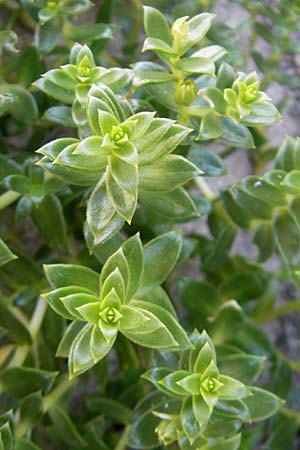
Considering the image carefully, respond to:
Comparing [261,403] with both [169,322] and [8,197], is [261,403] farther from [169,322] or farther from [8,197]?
[8,197]

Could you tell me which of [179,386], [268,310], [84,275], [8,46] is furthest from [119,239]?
[268,310]

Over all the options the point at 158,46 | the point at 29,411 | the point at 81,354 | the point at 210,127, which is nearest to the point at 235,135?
the point at 210,127

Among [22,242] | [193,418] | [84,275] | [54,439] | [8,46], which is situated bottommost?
[54,439]

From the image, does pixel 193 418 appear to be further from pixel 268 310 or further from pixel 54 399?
pixel 268 310

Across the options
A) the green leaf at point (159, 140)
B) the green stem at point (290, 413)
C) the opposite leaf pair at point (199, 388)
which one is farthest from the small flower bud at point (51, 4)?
the green stem at point (290, 413)

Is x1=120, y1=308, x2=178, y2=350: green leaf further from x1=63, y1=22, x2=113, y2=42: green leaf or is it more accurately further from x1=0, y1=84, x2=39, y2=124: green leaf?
x1=63, y1=22, x2=113, y2=42: green leaf

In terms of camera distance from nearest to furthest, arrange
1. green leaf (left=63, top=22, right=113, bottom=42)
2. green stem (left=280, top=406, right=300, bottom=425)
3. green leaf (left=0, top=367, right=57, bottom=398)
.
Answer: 1. green leaf (left=0, top=367, right=57, bottom=398)
2. green leaf (left=63, top=22, right=113, bottom=42)
3. green stem (left=280, top=406, right=300, bottom=425)

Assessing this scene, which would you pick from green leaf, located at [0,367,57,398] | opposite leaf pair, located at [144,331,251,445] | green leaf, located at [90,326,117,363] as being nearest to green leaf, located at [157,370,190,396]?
opposite leaf pair, located at [144,331,251,445]
